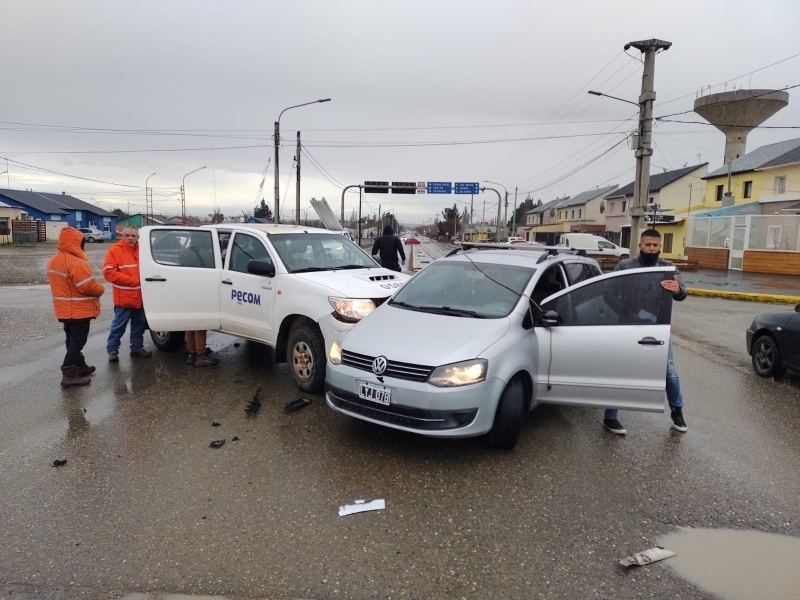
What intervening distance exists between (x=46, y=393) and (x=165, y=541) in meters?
3.71

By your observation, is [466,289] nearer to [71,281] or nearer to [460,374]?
[460,374]

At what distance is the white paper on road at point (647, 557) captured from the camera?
3.03 m

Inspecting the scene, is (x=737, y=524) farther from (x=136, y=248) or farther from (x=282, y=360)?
(x=136, y=248)

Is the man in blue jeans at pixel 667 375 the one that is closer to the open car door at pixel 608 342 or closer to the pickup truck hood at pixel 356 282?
the open car door at pixel 608 342

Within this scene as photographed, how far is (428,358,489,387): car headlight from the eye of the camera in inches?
157

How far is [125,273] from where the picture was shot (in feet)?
23.1

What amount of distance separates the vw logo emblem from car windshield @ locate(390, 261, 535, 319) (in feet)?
3.15

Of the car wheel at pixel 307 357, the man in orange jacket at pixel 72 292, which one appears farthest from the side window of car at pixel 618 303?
the man in orange jacket at pixel 72 292

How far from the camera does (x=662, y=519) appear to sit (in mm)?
3533

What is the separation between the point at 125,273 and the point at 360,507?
515 cm

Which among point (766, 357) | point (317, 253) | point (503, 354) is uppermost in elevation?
point (317, 253)

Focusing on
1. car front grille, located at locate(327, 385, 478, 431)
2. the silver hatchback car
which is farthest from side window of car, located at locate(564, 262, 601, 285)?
car front grille, located at locate(327, 385, 478, 431)

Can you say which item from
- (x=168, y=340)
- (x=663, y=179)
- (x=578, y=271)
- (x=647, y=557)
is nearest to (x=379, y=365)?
(x=647, y=557)

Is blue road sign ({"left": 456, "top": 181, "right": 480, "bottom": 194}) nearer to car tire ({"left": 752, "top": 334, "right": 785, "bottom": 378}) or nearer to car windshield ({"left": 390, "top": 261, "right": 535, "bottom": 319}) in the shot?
car tire ({"left": 752, "top": 334, "right": 785, "bottom": 378})
